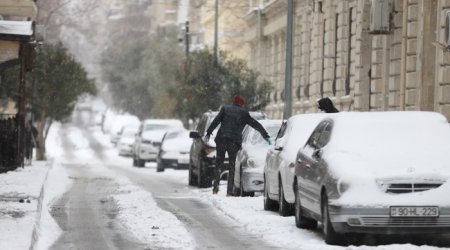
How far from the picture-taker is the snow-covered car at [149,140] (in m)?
52.4

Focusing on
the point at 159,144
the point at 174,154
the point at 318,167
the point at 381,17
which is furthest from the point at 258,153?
the point at 159,144

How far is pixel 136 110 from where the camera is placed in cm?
9906

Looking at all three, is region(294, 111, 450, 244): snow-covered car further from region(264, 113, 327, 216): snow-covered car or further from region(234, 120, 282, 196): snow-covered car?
region(234, 120, 282, 196): snow-covered car

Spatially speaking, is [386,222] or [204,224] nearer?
[386,222]

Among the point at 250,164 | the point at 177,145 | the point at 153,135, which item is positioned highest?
the point at 250,164

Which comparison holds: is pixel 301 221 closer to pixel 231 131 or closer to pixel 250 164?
pixel 250 164

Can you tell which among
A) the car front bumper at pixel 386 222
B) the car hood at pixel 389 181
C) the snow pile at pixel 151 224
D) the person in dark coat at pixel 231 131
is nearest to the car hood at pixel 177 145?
the person in dark coat at pixel 231 131

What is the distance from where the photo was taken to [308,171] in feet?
52.6

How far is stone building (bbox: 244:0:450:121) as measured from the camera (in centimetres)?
2839

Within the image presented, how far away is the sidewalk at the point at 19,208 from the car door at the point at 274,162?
3.46 m

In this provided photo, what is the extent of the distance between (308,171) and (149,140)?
36.8 m

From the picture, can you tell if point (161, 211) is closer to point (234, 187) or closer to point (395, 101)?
point (234, 187)

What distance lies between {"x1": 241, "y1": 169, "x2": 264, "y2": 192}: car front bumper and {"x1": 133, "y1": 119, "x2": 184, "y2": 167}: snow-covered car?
1118 inches

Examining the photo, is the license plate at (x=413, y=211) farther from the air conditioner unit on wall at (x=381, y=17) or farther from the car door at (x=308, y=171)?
the air conditioner unit on wall at (x=381, y=17)
